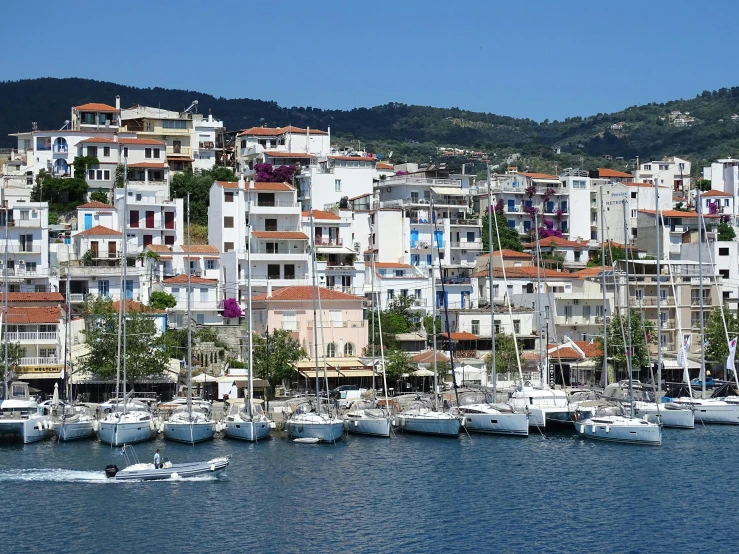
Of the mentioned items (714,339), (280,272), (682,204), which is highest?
(682,204)

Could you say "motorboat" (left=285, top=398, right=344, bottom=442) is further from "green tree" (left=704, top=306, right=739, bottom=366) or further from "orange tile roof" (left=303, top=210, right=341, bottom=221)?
"green tree" (left=704, top=306, right=739, bottom=366)

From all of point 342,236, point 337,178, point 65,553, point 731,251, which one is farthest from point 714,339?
point 65,553

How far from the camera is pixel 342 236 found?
101875 millimetres

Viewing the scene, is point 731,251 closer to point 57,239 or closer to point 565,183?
point 565,183

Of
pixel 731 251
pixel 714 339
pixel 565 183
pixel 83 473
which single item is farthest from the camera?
pixel 565 183

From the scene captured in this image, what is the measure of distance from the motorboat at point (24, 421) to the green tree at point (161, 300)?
19.2 m

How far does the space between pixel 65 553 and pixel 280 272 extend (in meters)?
54.4

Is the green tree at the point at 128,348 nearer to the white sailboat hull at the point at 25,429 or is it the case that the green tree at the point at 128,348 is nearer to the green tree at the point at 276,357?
the green tree at the point at 276,357

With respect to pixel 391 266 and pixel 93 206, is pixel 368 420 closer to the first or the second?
pixel 391 266

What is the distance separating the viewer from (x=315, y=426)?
67.1 metres

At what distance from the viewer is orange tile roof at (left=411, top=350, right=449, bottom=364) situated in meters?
83.7

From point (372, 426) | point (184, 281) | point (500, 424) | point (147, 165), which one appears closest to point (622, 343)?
point (500, 424)

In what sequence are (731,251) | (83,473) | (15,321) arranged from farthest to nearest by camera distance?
(731,251), (15,321), (83,473)

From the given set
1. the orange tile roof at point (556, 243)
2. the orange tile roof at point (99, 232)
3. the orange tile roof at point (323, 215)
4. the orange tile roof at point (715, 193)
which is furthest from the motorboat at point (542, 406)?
the orange tile roof at point (715, 193)
